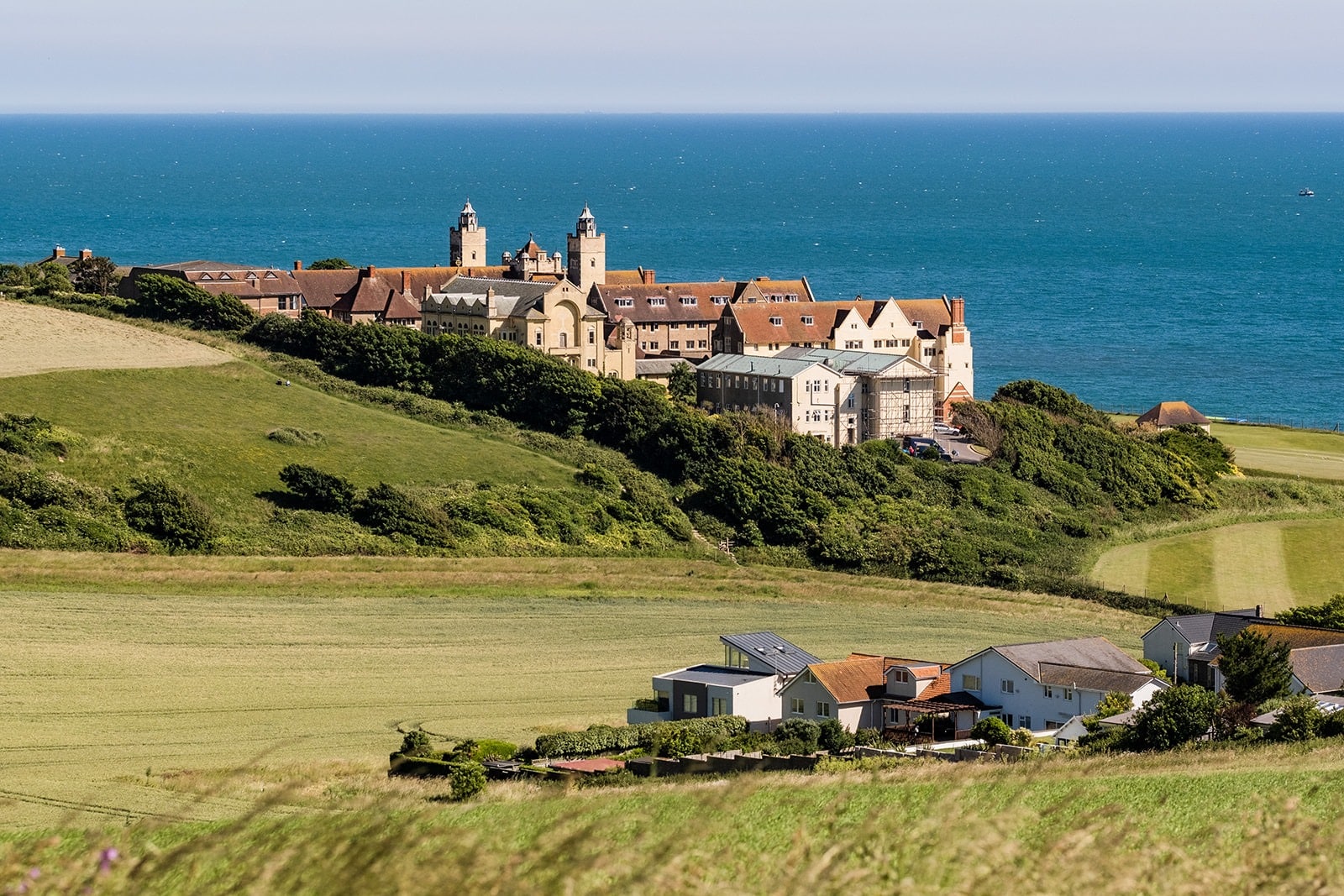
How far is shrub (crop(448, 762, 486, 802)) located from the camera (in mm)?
29834

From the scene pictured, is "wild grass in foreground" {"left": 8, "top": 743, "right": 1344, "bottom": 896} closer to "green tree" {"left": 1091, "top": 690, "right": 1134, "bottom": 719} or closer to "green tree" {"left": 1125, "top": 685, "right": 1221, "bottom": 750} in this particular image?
"green tree" {"left": 1125, "top": 685, "right": 1221, "bottom": 750}

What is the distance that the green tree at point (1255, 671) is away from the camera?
42438mm

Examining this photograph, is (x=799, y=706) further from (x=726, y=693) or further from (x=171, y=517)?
(x=171, y=517)

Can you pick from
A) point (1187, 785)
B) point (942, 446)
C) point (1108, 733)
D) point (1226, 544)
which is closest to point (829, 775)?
point (1187, 785)

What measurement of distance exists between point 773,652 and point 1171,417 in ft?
175

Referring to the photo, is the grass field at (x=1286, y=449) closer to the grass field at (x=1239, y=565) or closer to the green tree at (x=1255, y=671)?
the grass field at (x=1239, y=565)

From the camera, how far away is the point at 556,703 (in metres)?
44.6

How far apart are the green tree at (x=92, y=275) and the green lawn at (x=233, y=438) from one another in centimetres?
2005

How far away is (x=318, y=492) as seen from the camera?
64375mm

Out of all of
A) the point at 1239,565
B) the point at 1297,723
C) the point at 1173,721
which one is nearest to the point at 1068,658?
the point at 1173,721

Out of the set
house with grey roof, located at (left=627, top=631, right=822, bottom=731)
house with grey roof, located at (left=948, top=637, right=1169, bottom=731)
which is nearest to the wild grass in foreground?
house with grey roof, located at (left=627, top=631, right=822, bottom=731)

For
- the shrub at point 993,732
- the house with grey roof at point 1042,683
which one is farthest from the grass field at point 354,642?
the shrub at point 993,732

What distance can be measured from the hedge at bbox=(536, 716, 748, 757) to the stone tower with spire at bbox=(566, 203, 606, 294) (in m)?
56.5

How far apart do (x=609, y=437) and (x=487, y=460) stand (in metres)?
6.73
